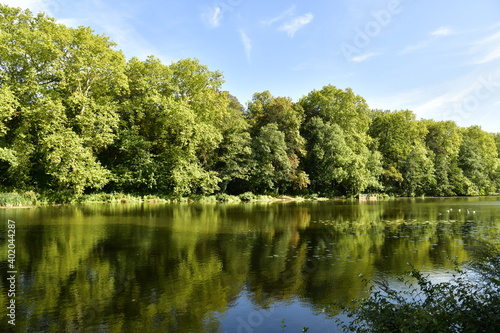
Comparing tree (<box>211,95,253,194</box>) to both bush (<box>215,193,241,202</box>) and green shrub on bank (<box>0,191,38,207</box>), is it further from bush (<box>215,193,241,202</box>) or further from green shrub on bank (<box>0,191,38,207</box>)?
green shrub on bank (<box>0,191,38,207</box>)

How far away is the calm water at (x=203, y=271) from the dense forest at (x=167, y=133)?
58.8 feet

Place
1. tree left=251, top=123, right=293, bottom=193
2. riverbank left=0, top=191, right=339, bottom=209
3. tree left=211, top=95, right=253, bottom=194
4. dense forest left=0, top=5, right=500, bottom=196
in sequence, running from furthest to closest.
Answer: tree left=251, top=123, right=293, bottom=193, tree left=211, top=95, right=253, bottom=194, dense forest left=0, top=5, right=500, bottom=196, riverbank left=0, top=191, right=339, bottom=209

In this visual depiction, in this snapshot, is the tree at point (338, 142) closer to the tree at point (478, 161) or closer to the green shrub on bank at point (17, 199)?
the tree at point (478, 161)

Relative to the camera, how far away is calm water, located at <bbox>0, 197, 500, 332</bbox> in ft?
20.3

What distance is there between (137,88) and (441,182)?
5589cm

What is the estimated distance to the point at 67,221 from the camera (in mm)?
18938

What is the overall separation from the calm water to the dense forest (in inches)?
705

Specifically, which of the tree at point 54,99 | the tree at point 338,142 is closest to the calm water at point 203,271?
the tree at point 54,99

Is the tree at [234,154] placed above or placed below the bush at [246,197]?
above

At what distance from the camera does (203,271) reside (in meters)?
9.36

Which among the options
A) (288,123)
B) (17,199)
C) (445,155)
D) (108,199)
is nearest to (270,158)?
(288,123)

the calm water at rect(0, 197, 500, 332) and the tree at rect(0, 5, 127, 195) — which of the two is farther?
the tree at rect(0, 5, 127, 195)

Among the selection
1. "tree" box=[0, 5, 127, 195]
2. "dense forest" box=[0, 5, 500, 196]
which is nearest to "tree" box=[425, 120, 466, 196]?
"dense forest" box=[0, 5, 500, 196]

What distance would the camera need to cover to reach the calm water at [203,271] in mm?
6191
